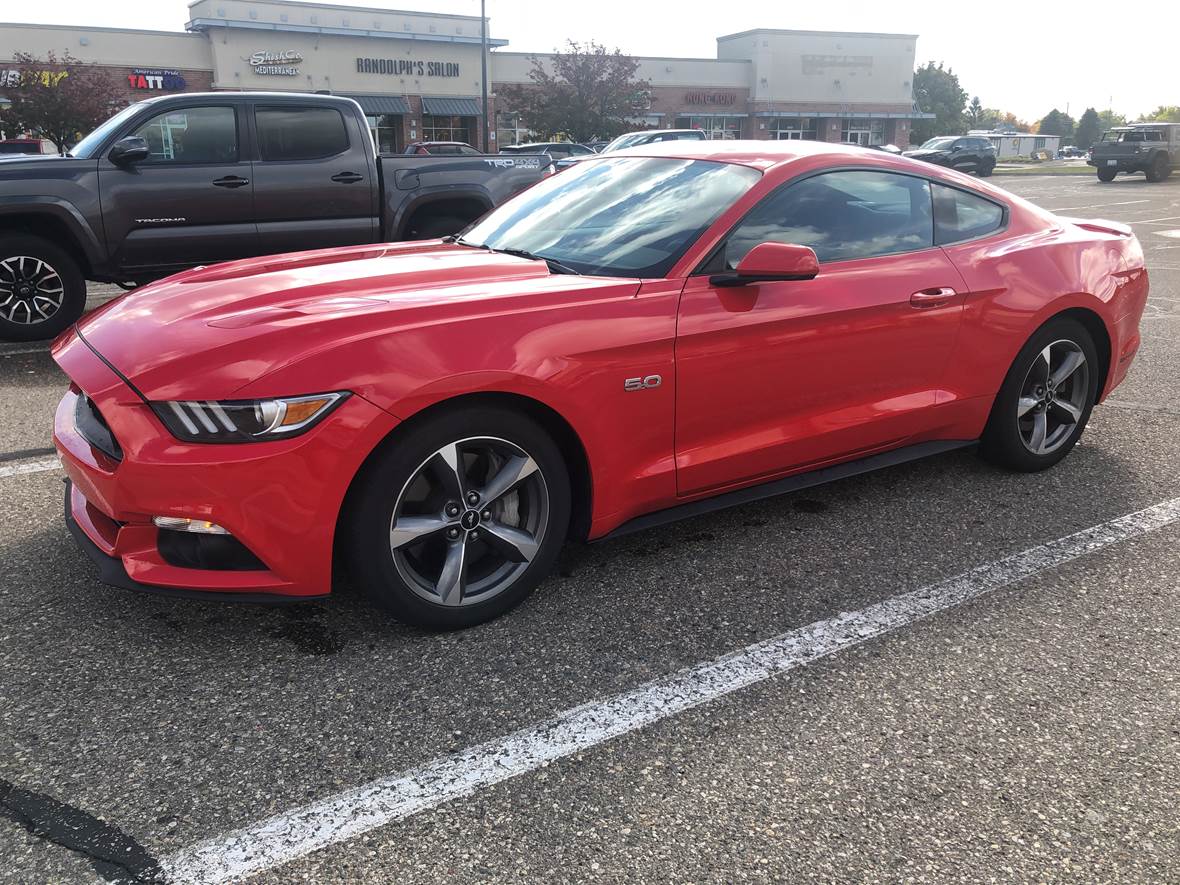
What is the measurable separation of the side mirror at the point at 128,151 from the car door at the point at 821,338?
564cm

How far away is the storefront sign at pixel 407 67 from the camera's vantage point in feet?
149

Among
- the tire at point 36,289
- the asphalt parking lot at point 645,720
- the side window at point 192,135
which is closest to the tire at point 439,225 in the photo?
the side window at point 192,135

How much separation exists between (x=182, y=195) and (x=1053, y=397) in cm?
643

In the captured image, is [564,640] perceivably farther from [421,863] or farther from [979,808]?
[979,808]

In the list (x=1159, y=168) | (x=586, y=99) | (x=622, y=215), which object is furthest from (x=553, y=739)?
(x=586, y=99)

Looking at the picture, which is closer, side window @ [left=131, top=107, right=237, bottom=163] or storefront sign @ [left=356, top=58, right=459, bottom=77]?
side window @ [left=131, top=107, right=237, bottom=163]

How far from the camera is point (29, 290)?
707 centimetres

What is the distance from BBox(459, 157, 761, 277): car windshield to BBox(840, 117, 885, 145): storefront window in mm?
63542

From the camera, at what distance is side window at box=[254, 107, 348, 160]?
25.8 feet

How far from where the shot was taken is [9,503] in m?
3.98

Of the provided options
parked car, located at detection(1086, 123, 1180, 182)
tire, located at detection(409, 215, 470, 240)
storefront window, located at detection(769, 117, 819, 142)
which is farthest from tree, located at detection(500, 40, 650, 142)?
tire, located at detection(409, 215, 470, 240)

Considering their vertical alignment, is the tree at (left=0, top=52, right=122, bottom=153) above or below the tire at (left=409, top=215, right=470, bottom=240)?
above

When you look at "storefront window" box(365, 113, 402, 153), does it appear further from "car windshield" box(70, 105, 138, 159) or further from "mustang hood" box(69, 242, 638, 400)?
"mustang hood" box(69, 242, 638, 400)

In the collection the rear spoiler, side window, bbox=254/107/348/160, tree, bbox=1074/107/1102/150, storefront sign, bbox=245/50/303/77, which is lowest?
the rear spoiler
